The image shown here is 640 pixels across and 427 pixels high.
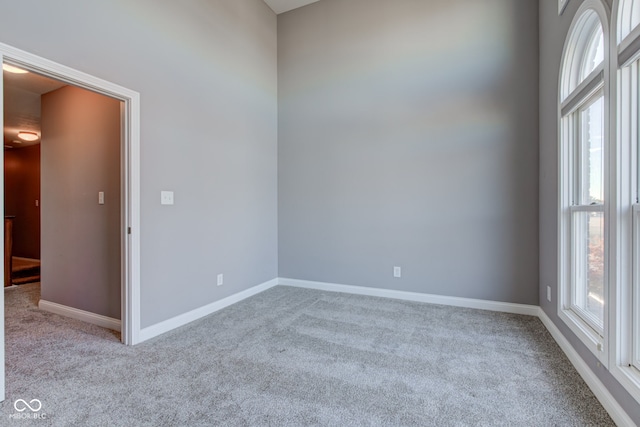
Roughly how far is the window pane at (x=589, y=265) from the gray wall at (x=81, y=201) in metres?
3.82

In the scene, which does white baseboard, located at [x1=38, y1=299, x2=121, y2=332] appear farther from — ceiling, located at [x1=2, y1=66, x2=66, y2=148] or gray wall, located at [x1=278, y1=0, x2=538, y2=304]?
ceiling, located at [x1=2, y1=66, x2=66, y2=148]

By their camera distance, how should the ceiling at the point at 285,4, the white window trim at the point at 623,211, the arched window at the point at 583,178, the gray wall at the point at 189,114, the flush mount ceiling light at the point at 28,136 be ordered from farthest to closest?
the flush mount ceiling light at the point at 28,136
the ceiling at the point at 285,4
the gray wall at the point at 189,114
the arched window at the point at 583,178
the white window trim at the point at 623,211

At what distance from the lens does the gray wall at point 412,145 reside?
3100 millimetres

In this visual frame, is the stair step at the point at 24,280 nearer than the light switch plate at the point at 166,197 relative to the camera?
No

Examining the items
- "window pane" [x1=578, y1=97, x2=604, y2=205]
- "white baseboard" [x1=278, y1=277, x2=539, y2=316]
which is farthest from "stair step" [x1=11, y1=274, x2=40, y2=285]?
"window pane" [x1=578, y1=97, x2=604, y2=205]

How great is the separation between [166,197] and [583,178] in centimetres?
341

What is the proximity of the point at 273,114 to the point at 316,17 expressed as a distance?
1.41 metres

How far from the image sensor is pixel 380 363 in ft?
7.05

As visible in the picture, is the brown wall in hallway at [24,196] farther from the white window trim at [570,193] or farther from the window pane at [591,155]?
the window pane at [591,155]

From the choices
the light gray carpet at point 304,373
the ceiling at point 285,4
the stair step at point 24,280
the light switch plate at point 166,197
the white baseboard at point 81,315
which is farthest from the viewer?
the stair step at point 24,280

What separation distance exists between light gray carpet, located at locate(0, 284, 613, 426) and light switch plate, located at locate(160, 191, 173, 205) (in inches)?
46.2

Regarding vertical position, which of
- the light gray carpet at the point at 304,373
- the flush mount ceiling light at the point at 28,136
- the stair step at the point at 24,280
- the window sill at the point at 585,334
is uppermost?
the flush mount ceiling light at the point at 28,136

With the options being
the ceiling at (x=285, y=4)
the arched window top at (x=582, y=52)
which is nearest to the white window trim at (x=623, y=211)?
the arched window top at (x=582, y=52)

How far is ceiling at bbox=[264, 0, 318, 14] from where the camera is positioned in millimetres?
3986
